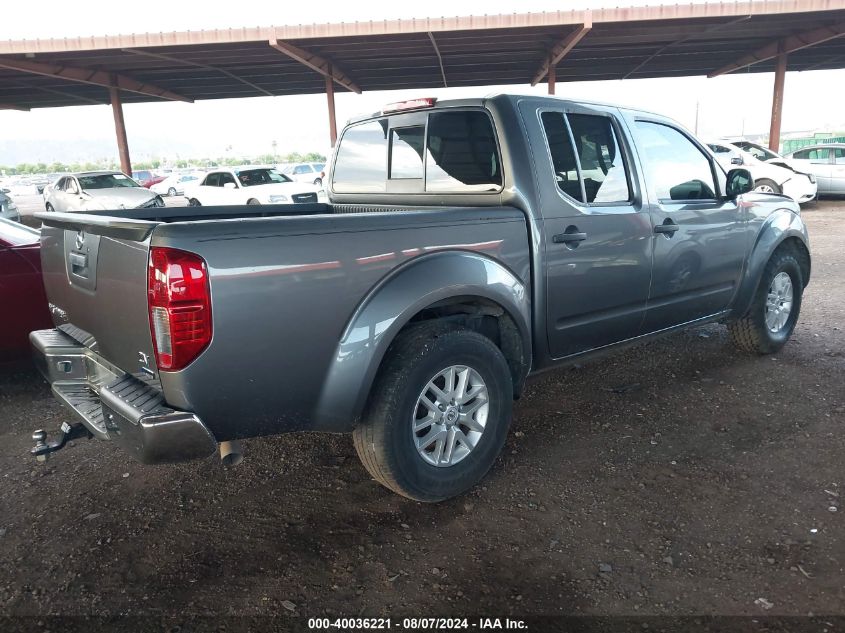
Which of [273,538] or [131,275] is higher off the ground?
[131,275]

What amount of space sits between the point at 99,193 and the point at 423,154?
49.0 feet

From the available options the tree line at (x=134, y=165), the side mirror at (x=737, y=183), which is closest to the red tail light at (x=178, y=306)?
the side mirror at (x=737, y=183)

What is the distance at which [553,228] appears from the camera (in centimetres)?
330

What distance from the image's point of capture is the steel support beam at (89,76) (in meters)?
16.7

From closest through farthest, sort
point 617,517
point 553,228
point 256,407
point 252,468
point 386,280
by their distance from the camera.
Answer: point 256,407
point 386,280
point 617,517
point 553,228
point 252,468

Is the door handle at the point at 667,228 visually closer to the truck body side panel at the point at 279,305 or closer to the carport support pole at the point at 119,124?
the truck body side panel at the point at 279,305

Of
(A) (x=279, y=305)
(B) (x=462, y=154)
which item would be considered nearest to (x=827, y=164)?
(B) (x=462, y=154)

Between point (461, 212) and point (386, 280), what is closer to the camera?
point (386, 280)

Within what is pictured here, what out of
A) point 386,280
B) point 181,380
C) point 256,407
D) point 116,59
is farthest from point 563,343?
point 116,59

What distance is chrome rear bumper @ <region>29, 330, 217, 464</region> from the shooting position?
230cm

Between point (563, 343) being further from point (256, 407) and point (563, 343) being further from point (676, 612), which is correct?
point (256, 407)

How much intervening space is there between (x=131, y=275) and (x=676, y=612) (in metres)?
2.33

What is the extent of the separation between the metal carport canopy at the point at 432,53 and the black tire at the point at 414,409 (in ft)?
45.6

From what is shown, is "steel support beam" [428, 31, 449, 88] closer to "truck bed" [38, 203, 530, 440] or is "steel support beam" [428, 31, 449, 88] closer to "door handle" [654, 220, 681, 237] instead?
"door handle" [654, 220, 681, 237]
